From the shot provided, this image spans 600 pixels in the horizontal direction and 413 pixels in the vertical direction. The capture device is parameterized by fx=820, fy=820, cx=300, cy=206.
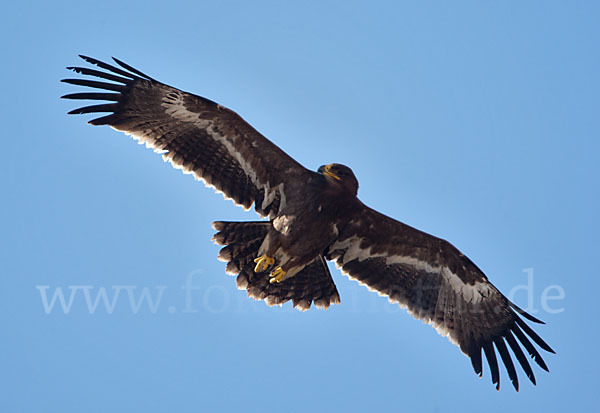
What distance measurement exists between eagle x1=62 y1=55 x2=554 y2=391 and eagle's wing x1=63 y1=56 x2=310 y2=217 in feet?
0.04

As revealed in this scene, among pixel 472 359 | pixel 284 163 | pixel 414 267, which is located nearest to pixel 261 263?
pixel 284 163

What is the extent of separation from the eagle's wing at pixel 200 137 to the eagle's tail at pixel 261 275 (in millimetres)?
356

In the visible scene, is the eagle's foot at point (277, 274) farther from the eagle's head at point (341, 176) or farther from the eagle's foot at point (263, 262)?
the eagle's head at point (341, 176)

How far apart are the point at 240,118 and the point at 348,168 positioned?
1466 millimetres

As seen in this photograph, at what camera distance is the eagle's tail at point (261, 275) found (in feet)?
33.9

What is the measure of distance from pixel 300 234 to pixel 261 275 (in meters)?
0.80

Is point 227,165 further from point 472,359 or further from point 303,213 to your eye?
point 472,359

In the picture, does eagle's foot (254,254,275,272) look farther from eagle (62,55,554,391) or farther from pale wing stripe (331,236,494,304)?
pale wing stripe (331,236,494,304)

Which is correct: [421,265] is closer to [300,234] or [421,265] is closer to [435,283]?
[435,283]

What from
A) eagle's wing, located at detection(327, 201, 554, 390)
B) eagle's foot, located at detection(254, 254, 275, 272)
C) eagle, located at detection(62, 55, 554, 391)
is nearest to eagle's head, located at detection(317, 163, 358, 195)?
eagle, located at detection(62, 55, 554, 391)

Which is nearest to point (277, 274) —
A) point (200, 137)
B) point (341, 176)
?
point (341, 176)

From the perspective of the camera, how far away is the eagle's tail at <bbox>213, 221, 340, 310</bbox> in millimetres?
10336

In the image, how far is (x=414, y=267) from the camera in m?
11.0

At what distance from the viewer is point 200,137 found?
1036 centimetres
